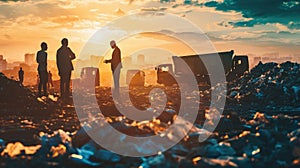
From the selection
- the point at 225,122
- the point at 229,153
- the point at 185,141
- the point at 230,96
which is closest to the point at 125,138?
the point at 185,141

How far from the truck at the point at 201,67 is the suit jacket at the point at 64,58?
66.6ft

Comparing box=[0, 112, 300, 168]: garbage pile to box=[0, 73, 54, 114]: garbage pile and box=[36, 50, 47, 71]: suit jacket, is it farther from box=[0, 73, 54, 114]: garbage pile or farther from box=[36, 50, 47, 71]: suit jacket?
box=[36, 50, 47, 71]: suit jacket

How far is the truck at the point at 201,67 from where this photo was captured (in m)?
34.8

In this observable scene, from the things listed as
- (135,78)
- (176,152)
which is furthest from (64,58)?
(135,78)

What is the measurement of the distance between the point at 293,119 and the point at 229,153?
299cm

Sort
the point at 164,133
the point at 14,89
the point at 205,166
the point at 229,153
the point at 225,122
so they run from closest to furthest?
the point at 205,166 → the point at 229,153 → the point at 164,133 → the point at 225,122 → the point at 14,89

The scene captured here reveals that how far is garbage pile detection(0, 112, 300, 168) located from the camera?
5645 millimetres

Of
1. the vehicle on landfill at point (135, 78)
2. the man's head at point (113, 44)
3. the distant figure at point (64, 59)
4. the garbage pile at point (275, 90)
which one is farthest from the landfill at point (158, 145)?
the vehicle on landfill at point (135, 78)

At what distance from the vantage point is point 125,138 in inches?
276

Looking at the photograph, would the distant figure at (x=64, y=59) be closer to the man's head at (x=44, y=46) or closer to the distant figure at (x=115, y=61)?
the man's head at (x=44, y=46)

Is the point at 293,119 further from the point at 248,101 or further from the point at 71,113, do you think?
the point at 248,101

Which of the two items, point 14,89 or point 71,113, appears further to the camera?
point 14,89

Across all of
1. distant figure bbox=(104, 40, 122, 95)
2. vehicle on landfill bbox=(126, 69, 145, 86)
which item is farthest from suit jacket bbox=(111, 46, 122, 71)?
vehicle on landfill bbox=(126, 69, 145, 86)

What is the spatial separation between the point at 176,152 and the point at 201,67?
3179 centimetres
